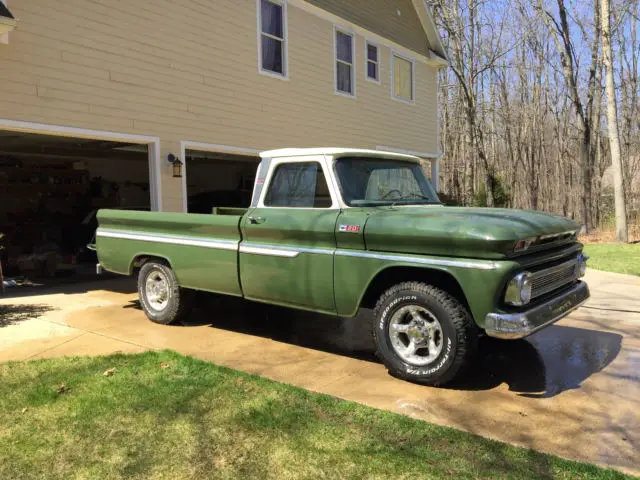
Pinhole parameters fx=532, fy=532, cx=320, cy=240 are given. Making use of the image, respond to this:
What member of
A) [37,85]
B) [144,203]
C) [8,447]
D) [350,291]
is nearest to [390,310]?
[350,291]

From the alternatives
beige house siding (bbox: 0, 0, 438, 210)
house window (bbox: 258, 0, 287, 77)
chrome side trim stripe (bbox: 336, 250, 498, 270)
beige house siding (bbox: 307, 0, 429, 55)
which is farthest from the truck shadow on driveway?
beige house siding (bbox: 307, 0, 429, 55)

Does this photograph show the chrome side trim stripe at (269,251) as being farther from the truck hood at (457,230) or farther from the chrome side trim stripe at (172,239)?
the truck hood at (457,230)

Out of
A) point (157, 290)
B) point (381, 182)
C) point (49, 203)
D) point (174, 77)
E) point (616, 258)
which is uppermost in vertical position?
point (174, 77)

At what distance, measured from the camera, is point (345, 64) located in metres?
14.0

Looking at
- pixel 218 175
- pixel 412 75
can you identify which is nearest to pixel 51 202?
pixel 218 175

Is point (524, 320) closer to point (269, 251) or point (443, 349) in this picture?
point (443, 349)

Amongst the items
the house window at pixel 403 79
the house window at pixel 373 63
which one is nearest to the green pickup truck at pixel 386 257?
the house window at pixel 373 63

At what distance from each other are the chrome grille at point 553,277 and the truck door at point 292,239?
1646 millimetres

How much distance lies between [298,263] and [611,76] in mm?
15603

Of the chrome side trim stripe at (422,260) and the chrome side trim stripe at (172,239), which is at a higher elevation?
the chrome side trim stripe at (172,239)

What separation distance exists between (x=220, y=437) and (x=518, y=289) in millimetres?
2285

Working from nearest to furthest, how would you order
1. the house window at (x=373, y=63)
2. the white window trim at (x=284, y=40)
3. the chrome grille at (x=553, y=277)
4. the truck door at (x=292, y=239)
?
the chrome grille at (x=553, y=277) < the truck door at (x=292, y=239) < the white window trim at (x=284, y=40) < the house window at (x=373, y=63)

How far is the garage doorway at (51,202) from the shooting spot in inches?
413

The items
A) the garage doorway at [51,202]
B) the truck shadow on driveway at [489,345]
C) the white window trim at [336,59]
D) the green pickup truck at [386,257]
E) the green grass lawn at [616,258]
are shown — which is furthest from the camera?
the white window trim at [336,59]
